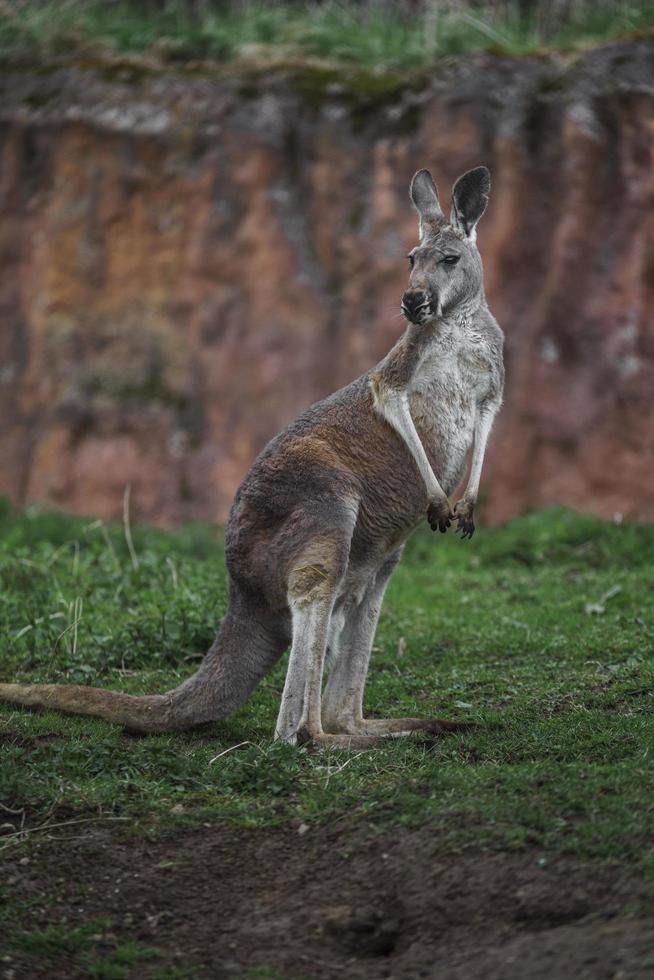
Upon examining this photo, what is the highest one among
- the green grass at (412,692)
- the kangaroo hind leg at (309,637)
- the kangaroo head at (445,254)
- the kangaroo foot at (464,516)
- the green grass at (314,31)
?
the green grass at (314,31)

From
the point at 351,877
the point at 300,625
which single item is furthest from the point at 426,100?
the point at 351,877

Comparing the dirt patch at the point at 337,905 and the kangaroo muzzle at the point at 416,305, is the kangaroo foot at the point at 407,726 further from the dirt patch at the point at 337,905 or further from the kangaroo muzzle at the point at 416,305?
the kangaroo muzzle at the point at 416,305

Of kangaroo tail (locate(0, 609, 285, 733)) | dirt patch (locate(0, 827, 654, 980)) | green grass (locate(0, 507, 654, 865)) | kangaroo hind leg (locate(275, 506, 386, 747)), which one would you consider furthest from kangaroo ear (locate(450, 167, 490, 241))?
dirt patch (locate(0, 827, 654, 980))

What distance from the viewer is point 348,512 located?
4.40 metres

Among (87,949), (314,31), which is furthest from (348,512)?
(314,31)

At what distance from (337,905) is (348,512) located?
1.55 metres

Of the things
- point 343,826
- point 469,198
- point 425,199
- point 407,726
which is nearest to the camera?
point 343,826

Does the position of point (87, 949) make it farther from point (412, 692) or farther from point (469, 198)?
point (469, 198)

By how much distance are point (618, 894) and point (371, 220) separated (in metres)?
7.20

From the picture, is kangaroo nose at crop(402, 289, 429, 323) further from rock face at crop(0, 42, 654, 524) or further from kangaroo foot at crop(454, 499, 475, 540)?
rock face at crop(0, 42, 654, 524)

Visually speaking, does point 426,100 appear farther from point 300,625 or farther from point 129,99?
point 300,625

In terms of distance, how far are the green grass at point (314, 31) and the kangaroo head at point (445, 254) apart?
5114 mm

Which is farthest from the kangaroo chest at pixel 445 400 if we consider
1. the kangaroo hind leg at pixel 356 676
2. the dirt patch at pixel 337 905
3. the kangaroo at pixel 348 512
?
the dirt patch at pixel 337 905

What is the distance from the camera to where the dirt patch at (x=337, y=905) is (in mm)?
2824
